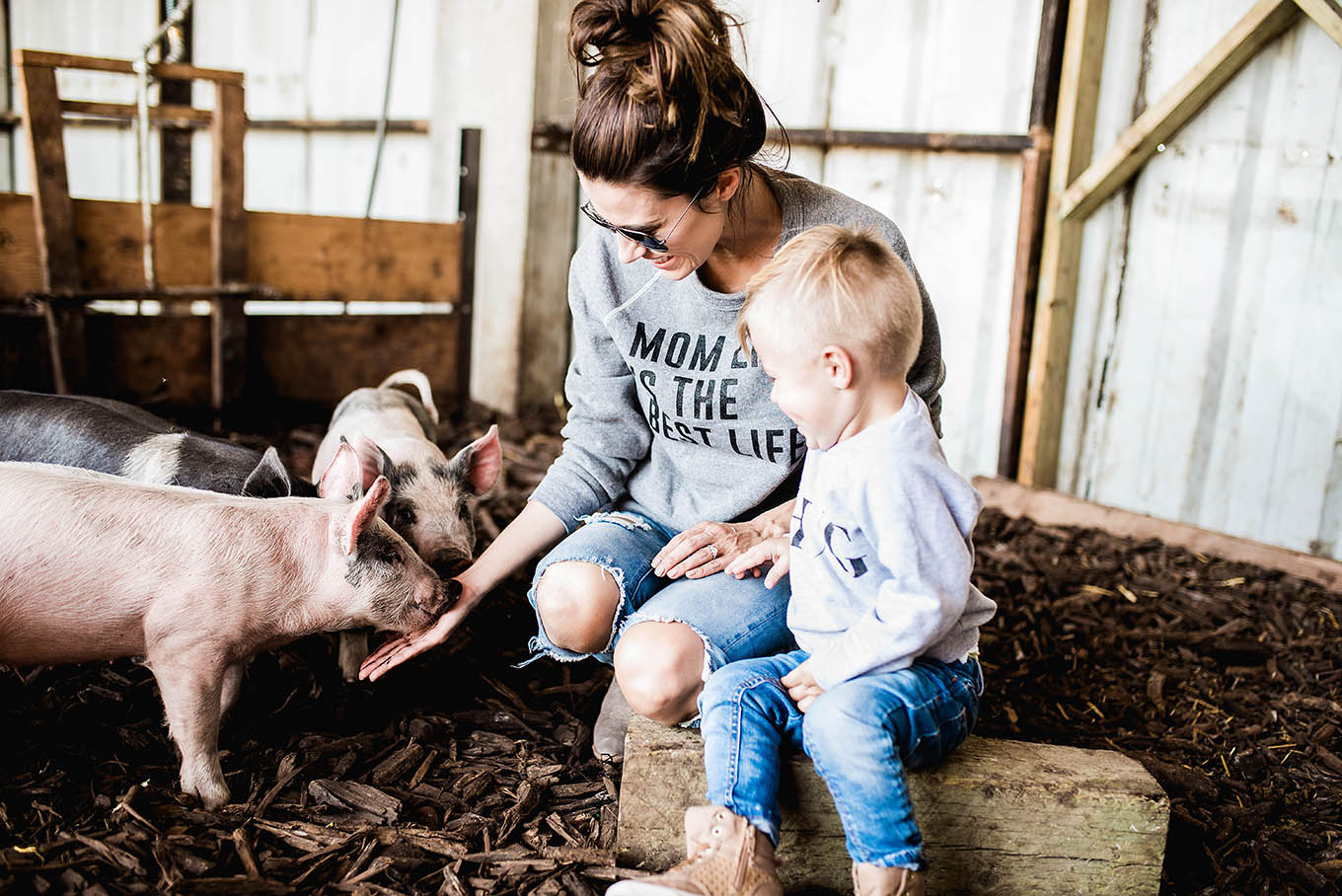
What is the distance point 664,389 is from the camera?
251 centimetres

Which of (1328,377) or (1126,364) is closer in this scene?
(1328,377)

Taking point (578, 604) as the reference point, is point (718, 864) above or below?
below

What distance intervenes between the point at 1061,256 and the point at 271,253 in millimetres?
3468

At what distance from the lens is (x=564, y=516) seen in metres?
2.59

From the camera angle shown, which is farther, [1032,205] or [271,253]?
[271,253]

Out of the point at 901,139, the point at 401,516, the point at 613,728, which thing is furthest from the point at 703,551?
the point at 901,139

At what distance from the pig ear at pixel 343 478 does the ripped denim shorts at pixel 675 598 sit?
1.96 feet

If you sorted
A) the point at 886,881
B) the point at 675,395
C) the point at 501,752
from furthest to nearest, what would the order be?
the point at 501,752, the point at 675,395, the point at 886,881

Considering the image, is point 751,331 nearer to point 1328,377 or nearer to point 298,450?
point 1328,377

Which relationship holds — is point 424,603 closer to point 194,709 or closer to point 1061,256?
point 194,709

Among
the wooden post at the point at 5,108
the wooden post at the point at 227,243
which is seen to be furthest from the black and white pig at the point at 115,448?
the wooden post at the point at 5,108

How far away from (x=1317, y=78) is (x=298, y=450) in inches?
165

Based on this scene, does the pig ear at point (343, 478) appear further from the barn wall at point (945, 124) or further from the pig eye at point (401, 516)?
the barn wall at point (945, 124)

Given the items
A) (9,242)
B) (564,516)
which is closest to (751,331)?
(564,516)
